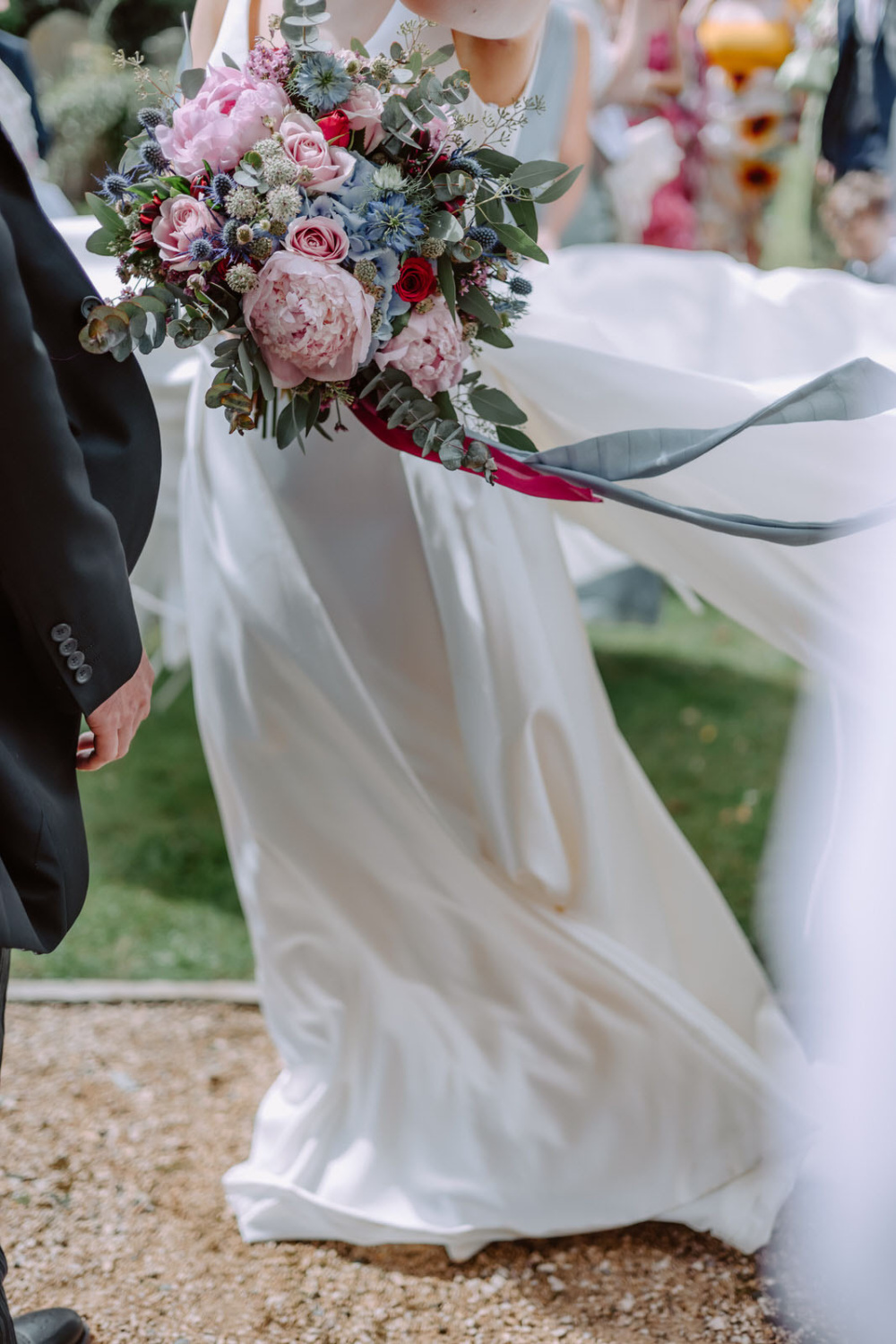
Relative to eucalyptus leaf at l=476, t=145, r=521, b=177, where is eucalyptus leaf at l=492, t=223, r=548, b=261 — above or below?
below

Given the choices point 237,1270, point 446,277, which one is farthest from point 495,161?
point 237,1270

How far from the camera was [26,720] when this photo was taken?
5.09 feet

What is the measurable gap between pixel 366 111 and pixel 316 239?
0.21 metres

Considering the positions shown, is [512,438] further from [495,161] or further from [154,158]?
[154,158]

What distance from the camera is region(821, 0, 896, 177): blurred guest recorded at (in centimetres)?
428

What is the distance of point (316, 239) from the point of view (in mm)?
1707

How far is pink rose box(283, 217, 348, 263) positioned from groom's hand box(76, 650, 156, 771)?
0.57 m

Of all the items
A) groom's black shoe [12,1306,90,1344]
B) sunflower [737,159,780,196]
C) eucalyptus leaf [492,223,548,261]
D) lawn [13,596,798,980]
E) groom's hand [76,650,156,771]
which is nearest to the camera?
groom's hand [76,650,156,771]

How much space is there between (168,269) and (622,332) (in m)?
2.73

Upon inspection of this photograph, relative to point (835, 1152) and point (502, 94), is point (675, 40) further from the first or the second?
point (835, 1152)

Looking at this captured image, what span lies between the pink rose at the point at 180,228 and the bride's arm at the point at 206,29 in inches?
28.7

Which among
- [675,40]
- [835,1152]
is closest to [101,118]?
[675,40]

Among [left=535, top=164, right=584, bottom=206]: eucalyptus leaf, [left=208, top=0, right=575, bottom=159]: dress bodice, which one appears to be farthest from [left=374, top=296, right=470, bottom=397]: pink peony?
[left=208, top=0, right=575, bottom=159]: dress bodice

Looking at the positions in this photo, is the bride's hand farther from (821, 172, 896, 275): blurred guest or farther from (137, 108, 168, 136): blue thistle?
(821, 172, 896, 275): blurred guest
